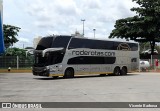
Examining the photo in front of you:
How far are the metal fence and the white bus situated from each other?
1354cm

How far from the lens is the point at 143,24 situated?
165 ft

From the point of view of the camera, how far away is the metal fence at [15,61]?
4431cm

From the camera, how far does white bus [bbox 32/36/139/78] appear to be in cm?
2944

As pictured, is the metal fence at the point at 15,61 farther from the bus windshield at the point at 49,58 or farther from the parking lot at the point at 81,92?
the parking lot at the point at 81,92

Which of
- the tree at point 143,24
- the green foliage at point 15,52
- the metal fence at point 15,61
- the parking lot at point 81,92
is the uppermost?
the tree at point 143,24

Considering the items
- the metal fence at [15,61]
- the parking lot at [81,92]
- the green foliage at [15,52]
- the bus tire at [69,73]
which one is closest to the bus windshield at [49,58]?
the bus tire at [69,73]

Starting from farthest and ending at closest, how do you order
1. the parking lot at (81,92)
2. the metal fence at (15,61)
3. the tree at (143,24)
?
the tree at (143,24) < the metal fence at (15,61) < the parking lot at (81,92)

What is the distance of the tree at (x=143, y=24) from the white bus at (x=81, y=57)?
41.6 feet

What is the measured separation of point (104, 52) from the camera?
33812 millimetres

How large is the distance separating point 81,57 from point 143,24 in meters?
20.6

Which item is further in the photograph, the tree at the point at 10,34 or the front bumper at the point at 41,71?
the tree at the point at 10,34

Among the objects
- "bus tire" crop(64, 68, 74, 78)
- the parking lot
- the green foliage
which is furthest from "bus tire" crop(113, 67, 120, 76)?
the green foliage

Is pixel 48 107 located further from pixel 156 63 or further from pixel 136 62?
pixel 156 63

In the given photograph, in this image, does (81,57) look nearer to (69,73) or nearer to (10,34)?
(69,73)
